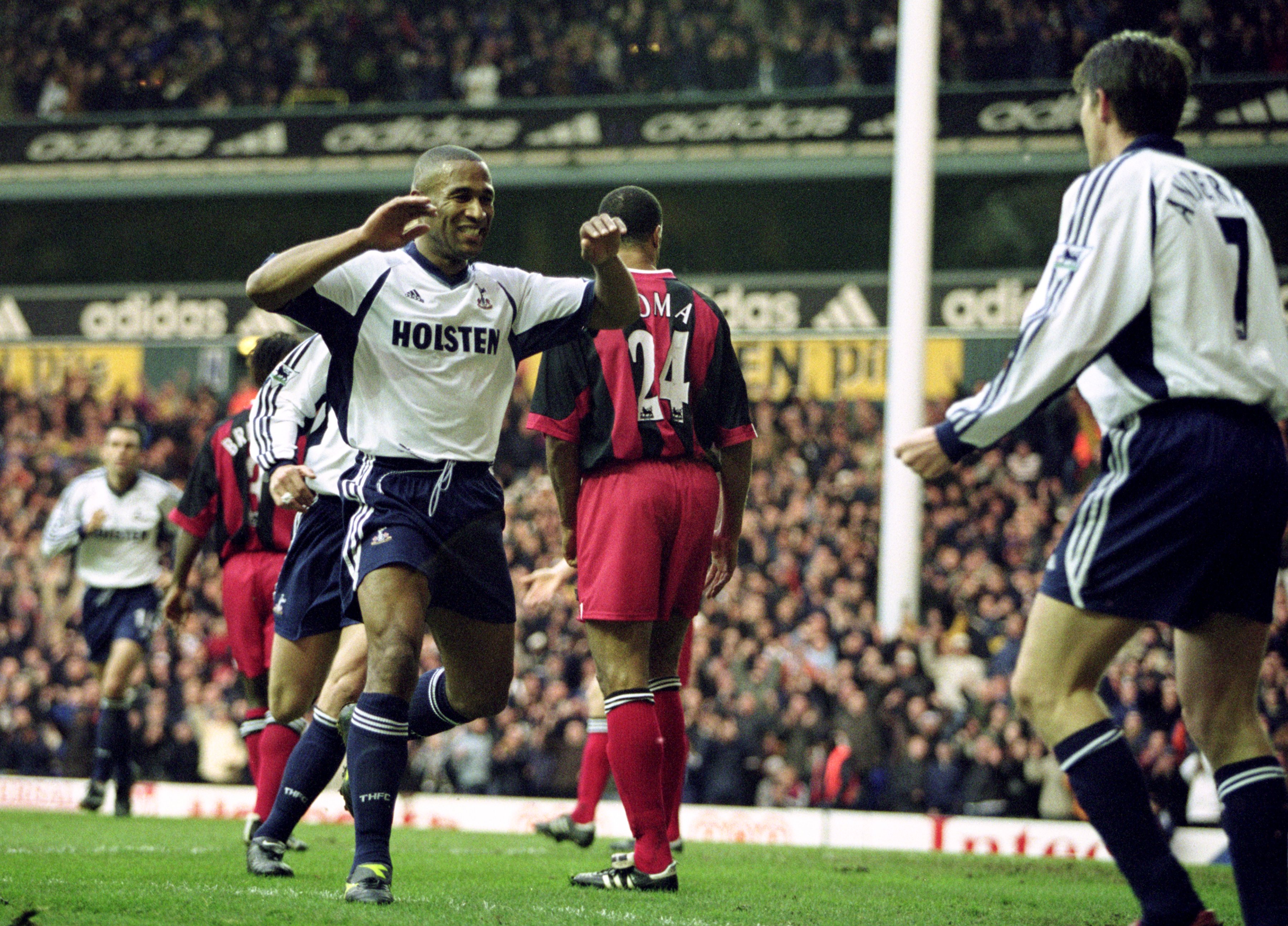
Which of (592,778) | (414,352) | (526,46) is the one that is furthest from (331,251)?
(526,46)

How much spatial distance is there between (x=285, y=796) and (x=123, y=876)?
0.73 meters

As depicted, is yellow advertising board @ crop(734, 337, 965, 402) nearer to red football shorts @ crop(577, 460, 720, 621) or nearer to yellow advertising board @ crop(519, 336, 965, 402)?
yellow advertising board @ crop(519, 336, 965, 402)

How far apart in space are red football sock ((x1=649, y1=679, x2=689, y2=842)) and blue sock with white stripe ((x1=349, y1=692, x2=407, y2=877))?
1.35 metres

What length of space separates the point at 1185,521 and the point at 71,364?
26.1 metres

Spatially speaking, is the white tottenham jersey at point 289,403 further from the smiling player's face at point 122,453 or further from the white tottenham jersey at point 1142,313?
the smiling player's face at point 122,453

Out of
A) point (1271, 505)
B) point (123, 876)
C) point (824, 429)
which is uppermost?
point (824, 429)

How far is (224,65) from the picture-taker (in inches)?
1060

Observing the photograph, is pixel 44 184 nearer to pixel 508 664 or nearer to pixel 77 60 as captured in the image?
pixel 77 60

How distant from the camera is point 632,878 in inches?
211

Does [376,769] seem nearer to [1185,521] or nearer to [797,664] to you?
[1185,521]

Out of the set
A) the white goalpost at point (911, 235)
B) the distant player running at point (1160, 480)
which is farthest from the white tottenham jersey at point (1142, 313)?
the white goalpost at point (911, 235)

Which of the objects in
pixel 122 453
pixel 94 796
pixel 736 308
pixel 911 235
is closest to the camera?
pixel 94 796

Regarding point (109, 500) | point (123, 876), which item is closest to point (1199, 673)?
point (123, 876)

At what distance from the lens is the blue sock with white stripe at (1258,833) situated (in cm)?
362
